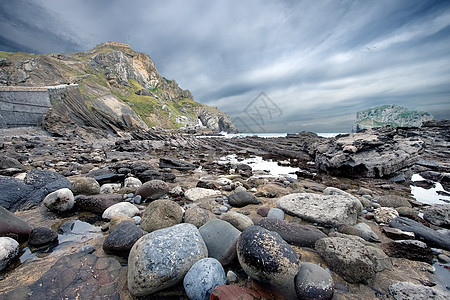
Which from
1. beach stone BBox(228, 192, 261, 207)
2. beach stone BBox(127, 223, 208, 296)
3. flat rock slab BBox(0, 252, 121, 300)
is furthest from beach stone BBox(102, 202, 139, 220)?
beach stone BBox(228, 192, 261, 207)

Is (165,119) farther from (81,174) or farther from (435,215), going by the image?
(435,215)

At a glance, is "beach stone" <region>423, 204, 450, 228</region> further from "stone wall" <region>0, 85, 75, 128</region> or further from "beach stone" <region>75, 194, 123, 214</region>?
"stone wall" <region>0, 85, 75, 128</region>

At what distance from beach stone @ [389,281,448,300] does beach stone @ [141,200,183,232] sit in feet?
8.77

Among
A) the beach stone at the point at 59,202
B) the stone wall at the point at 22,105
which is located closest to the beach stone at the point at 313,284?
the beach stone at the point at 59,202

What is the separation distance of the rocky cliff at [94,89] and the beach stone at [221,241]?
99.0ft

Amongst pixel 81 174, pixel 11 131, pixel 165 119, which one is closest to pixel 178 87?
pixel 165 119

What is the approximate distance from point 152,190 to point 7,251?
242cm

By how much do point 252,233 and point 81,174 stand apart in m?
6.92

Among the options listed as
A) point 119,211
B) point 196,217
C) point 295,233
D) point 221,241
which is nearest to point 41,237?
point 119,211

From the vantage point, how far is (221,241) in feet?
7.32

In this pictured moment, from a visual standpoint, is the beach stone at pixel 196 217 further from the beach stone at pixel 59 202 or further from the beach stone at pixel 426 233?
the beach stone at pixel 426 233

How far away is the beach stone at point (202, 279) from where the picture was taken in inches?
64.7

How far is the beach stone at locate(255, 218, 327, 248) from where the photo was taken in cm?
258

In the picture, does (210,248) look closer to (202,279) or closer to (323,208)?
(202,279)
